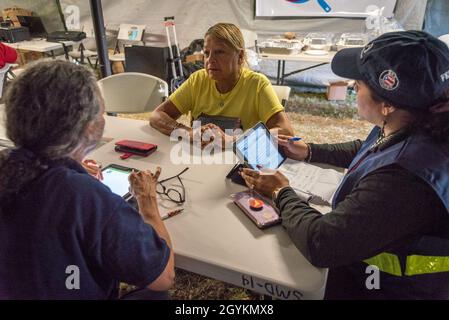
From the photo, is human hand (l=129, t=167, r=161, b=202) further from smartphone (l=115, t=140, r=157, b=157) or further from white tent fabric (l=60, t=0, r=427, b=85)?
white tent fabric (l=60, t=0, r=427, b=85)

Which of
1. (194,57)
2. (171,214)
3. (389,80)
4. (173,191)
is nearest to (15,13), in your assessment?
(194,57)

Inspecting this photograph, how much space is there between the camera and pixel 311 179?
1.27m

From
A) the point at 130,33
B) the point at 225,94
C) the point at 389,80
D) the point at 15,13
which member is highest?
the point at 15,13

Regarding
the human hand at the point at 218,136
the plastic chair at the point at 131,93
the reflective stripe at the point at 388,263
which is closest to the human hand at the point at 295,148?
the human hand at the point at 218,136

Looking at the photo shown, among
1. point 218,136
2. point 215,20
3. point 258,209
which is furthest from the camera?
point 215,20

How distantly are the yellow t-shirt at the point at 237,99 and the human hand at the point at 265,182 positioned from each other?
2.13ft

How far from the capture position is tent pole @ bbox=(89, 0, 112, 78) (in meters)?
2.67

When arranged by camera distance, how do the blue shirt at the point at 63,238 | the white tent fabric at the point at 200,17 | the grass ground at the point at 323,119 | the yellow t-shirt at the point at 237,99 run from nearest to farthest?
1. the blue shirt at the point at 63,238
2. the yellow t-shirt at the point at 237,99
3. the grass ground at the point at 323,119
4. the white tent fabric at the point at 200,17

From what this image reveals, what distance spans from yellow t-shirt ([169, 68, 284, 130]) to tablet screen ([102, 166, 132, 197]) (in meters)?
0.71

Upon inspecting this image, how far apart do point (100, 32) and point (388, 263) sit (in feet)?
9.18

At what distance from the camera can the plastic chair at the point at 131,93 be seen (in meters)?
2.21

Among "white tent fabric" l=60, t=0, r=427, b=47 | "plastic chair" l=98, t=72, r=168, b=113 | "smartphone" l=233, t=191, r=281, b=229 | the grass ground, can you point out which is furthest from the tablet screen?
"white tent fabric" l=60, t=0, r=427, b=47

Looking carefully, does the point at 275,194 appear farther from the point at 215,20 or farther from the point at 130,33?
the point at 130,33

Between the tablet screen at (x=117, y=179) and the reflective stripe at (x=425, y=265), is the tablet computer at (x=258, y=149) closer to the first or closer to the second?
the tablet screen at (x=117, y=179)
